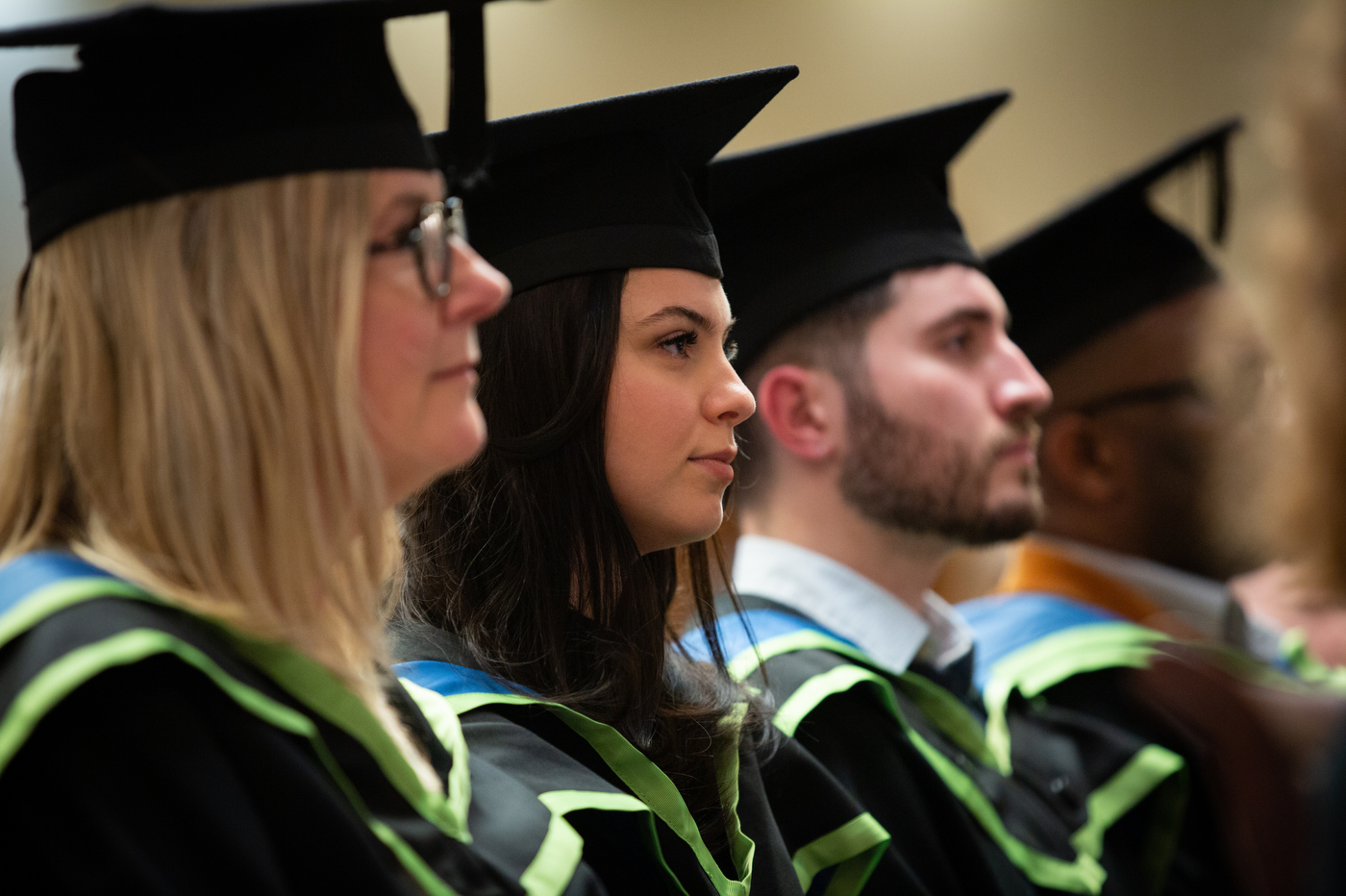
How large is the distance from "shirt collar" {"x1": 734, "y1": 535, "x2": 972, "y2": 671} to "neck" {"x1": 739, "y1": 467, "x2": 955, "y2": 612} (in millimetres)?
23

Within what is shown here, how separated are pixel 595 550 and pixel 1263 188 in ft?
2.90

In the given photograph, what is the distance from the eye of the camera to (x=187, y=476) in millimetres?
816

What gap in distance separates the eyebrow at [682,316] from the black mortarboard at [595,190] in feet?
0.17

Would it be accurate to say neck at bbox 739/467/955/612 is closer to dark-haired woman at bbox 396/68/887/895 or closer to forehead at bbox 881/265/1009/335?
forehead at bbox 881/265/1009/335

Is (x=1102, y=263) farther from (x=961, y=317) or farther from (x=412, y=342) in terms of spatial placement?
(x=412, y=342)

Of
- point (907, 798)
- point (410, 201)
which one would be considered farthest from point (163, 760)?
point (907, 798)

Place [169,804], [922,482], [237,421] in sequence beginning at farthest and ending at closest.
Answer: [922,482] < [237,421] < [169,804]

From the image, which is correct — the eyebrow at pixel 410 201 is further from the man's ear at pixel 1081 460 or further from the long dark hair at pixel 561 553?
the man's ear at pixel 1081 460

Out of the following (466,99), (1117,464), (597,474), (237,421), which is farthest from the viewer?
(1117,464)

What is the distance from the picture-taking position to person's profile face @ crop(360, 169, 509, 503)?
90 cm

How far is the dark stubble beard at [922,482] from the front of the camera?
1872 millimetres

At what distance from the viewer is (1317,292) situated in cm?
Answer: 44

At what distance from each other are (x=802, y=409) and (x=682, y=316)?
0.63 meters

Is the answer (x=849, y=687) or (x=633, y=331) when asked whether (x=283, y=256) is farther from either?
(x=849, y=687)
